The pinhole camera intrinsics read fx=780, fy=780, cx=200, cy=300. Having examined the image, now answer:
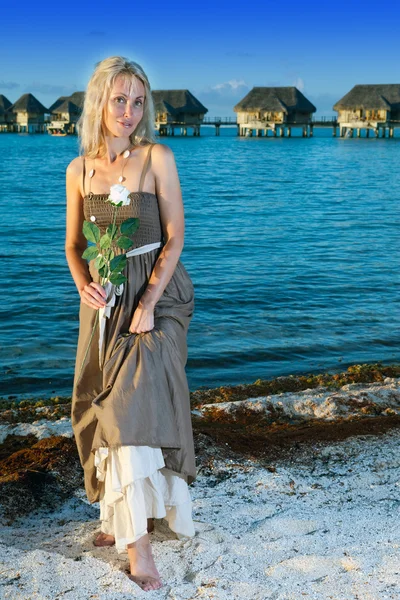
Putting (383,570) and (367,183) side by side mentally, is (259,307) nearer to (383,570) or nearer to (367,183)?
(383,570)

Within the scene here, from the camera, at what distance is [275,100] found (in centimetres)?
7150

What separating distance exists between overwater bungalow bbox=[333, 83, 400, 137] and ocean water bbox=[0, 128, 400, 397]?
1611 inches

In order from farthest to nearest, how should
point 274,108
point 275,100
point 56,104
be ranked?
point 56,104, point 274,108, point 275,100

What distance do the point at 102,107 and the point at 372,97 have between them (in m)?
68.3

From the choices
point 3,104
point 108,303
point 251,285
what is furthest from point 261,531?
point 3,104

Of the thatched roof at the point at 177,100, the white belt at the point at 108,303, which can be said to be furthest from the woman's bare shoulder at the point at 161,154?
the thatched roof at the point at 177,100

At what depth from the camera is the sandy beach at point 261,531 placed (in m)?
2.88

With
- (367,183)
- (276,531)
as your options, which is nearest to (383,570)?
(276,531)

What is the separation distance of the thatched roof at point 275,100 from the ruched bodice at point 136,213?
7033cm

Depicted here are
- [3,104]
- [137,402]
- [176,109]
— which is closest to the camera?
[137,402]

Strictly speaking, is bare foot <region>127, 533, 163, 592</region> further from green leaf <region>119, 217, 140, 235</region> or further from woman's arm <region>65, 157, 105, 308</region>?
green leaf <region>119, 217, 140, 235</region>

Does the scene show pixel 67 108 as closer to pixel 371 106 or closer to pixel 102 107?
pixel 371 106

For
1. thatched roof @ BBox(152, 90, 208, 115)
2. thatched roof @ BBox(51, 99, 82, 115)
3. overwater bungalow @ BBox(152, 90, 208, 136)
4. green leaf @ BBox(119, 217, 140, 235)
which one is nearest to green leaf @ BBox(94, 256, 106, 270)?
green leaf @ BBox(119, 217, 140, 235)

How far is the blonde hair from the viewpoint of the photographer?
9.78 ft
